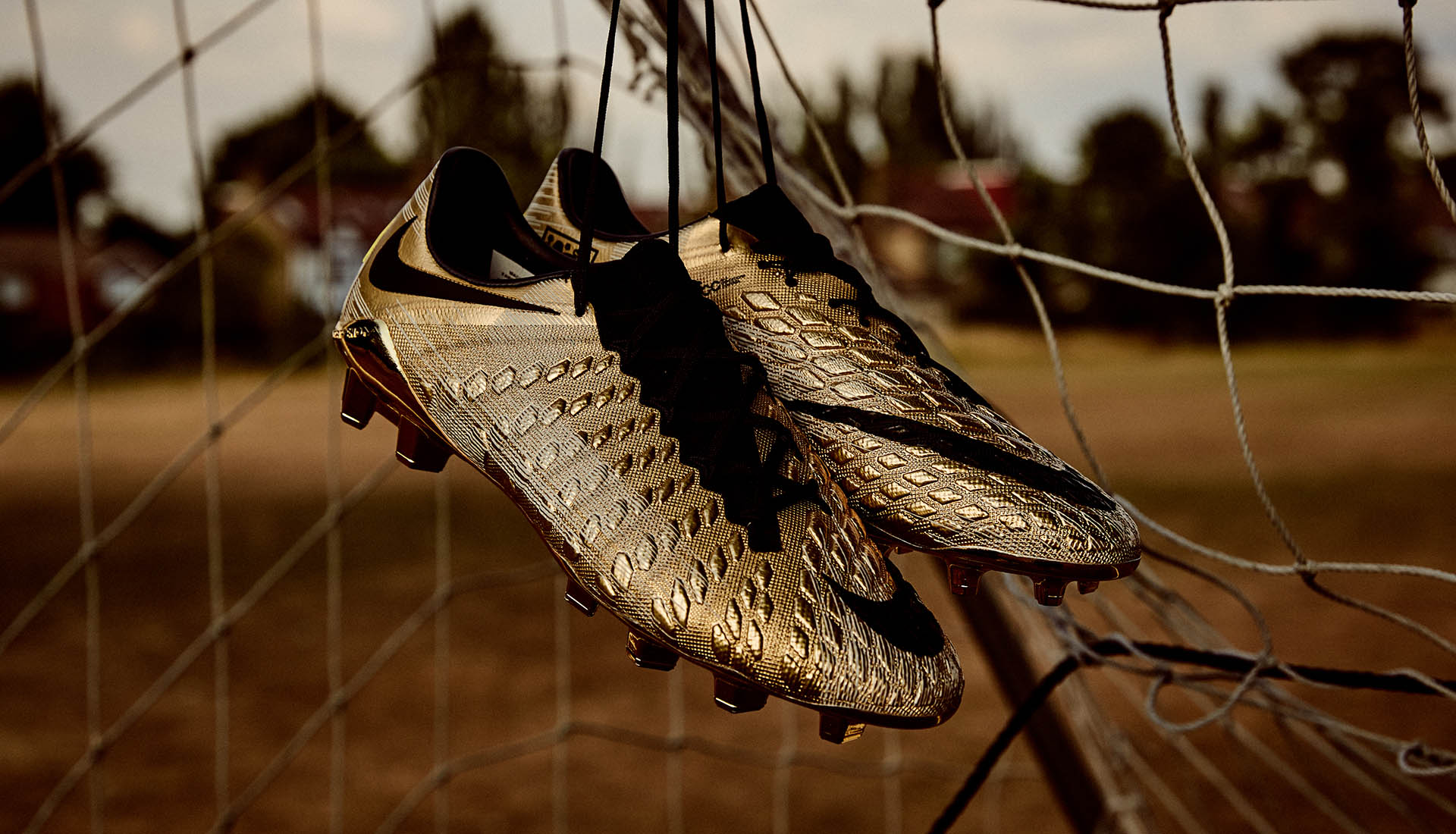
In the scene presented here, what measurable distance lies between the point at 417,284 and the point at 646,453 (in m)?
0.16

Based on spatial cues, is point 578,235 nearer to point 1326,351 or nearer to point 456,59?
point 456,59

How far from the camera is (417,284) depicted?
52 cm

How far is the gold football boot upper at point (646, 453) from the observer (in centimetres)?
38

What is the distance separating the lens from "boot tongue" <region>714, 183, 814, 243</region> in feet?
1.59

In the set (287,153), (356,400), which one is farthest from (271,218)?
(356,400)

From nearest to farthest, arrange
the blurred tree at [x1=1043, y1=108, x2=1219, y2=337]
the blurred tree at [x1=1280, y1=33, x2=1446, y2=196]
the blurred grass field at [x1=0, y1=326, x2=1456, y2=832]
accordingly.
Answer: the blurred grass field at [x1=0, y1=326, x2=1456, y2=832], the blurred tree at [x1=1043, y1=108, x2=1219, y2=337], the blurred tree at [x1=1280, y1=33, x2=1446, y2=196]

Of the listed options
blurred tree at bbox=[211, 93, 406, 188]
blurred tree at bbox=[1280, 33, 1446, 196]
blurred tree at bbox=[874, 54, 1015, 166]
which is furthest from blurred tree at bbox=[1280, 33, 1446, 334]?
blurred tree at bbox=[211, 93, 406, 188]

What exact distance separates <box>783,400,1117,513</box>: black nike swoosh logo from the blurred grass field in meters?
0.78

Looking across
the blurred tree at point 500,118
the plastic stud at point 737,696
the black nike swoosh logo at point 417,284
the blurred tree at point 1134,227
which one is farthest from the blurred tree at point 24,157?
the plastic stud at point 737,696

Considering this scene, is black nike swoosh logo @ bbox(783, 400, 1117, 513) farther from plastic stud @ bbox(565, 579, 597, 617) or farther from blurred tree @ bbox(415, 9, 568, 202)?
blurred tree @ bbox(415, 9, 568, 202)

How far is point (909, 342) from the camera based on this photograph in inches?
19.9

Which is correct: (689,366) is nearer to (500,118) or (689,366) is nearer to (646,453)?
(646,453)

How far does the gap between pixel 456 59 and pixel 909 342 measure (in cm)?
88

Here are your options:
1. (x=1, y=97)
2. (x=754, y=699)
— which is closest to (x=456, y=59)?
(x=754, y=699)
